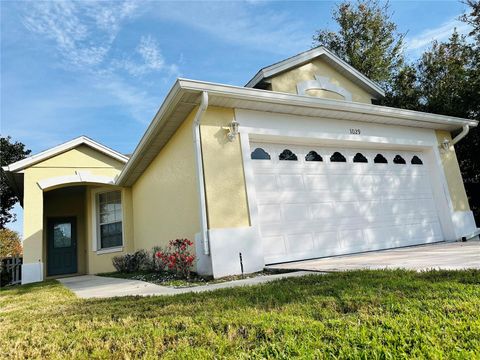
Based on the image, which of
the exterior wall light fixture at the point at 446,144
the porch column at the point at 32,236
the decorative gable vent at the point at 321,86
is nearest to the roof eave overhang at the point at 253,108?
the exterior wall light fixture at the point at 446,144

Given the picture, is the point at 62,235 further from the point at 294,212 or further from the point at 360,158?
the point at 360,158

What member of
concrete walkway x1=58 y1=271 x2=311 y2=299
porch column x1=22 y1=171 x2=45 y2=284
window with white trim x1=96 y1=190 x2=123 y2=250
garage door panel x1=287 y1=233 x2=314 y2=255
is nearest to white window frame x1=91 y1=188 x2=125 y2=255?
window with white trim x1=96 y1=190 x2=123 y2=250

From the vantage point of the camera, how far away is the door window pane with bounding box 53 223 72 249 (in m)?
13.7

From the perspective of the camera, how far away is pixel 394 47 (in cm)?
1806

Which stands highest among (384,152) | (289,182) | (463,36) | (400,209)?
(463,36)

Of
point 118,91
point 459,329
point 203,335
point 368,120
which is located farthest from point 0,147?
point 459,329

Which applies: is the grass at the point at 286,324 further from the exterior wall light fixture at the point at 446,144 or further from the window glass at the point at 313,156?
the exterior wall light fixture at the point at 446,144

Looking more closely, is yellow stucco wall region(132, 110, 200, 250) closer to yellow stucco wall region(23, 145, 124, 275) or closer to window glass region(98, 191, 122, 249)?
window glass region(98, 191, 122, 249)

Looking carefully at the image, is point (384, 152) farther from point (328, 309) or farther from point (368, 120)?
point (328, 309)

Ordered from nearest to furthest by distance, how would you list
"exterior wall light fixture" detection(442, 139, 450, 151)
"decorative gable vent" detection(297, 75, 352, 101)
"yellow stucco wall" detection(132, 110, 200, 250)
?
"yellow stucco wall" detection(132, 110, 200, 250) → "decorative gable vent" detection(297, 75, 352, 101) → "exterior wall light fixture" detection(442, 139, 450, 151)

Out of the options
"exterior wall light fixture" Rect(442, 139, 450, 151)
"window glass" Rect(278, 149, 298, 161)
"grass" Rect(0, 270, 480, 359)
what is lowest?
"grass" Rect(0, 270, 480, 359)

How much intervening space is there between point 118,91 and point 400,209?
36.1 ft

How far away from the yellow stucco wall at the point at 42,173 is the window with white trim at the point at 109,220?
38.3 inches

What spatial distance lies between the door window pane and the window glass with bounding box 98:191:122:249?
292 centimetres
